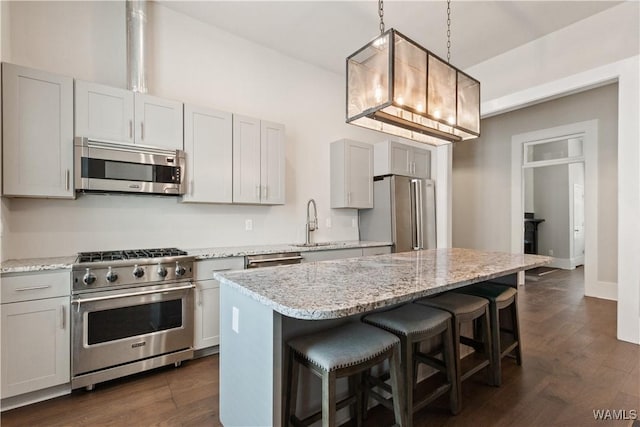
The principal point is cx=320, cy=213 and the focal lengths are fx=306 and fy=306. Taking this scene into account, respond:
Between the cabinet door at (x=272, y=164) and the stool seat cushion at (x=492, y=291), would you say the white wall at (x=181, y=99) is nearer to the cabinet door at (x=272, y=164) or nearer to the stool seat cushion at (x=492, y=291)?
the cabinet door at (x=272, y=164)

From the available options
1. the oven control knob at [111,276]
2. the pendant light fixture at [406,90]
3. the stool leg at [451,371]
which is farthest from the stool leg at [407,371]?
the oven control knob at [111,276]

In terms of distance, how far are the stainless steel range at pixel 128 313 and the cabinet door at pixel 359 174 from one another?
2323 millimetres

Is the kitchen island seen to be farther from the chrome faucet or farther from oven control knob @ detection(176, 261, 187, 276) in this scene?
the chrome faucet

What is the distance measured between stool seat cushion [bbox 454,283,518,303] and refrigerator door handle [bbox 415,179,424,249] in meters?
1.77

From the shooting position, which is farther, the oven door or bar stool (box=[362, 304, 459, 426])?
the oven door

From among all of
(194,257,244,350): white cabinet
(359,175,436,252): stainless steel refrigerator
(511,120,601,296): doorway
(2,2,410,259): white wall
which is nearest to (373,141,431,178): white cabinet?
(359,175,436,252): stainless steel refrigerator

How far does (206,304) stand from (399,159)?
312 cm

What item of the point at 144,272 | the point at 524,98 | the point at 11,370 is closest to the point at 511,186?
the point at 524,98

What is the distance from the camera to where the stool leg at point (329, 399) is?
124 cm

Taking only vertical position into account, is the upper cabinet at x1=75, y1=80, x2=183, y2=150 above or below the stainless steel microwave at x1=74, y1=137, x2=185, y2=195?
above

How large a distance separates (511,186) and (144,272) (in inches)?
228

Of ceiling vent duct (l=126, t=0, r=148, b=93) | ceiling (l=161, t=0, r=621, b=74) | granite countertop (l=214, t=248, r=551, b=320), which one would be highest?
ceiling (l=161, t=0, r=621, b=74)

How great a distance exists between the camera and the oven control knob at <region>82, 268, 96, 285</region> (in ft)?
6.91

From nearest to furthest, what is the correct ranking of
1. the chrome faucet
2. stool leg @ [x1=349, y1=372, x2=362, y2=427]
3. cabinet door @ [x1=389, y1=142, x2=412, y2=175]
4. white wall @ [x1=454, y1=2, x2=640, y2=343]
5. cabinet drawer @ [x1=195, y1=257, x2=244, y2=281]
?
stool leg @ [x1=349, y1=372, x2=362, y2=427]
cabinet drawer @ [x1=195, y1=257, x2=244, y2=281]
white wall @ [x1=454, y1=2, x2=640, y2=343]
the chrome faucet
cabinet door @ [x1=389, y1=142, x2=412, y2=175]
